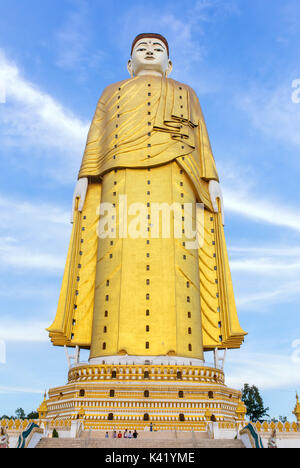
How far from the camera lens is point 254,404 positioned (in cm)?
3562

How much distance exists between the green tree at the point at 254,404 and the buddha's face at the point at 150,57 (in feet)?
87.8

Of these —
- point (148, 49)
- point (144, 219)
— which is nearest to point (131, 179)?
point (144, 219)

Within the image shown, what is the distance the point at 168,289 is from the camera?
92.2ft

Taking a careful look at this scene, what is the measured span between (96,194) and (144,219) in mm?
5526

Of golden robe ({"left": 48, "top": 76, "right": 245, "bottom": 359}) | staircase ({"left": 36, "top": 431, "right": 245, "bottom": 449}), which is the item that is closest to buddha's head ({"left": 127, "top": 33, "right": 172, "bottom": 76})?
golden robe ({"left": 48, "top": 76, "right": 245, "bottom": 359})

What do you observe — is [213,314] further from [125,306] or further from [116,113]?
[116,113]

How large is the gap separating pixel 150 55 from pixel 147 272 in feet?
62.1

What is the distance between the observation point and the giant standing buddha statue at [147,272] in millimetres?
23062

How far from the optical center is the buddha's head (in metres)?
37.0

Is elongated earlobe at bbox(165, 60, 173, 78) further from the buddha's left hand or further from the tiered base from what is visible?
the tiered base

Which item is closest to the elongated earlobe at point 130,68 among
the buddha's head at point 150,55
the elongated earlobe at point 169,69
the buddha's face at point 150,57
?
the buddha's head at point 150,55

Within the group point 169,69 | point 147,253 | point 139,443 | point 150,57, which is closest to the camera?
point 139,443

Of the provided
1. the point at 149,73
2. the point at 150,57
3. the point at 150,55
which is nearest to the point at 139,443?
the point at 149,73

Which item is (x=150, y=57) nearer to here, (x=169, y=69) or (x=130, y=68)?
(x=169, y=69)
